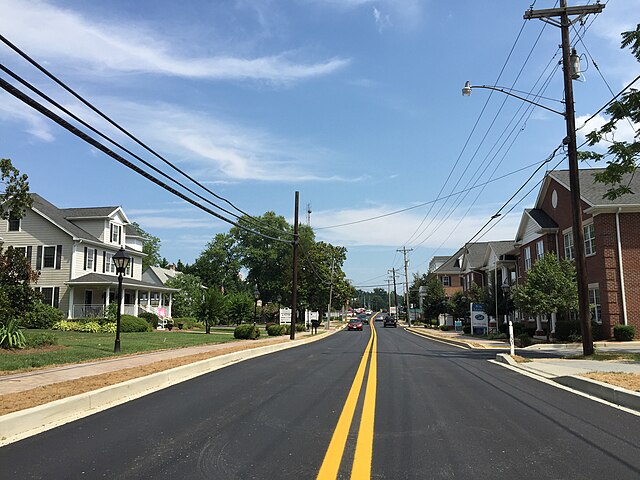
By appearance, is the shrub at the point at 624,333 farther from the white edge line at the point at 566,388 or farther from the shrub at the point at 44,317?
the shrub at the point at 44,317

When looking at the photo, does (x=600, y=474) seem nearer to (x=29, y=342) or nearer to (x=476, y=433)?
(x=476, y=433)

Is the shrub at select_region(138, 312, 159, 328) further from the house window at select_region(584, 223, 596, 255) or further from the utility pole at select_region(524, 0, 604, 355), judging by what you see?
the utility pole at select_region(524, 0, 604, 355)

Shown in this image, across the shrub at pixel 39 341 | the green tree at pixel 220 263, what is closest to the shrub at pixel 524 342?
the shrub at pixel 39 341

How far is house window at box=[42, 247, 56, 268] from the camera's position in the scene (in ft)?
125

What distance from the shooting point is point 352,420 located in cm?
747

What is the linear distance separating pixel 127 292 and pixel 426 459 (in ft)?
138

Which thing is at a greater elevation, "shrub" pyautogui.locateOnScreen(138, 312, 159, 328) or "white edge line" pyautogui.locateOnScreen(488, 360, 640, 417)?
"shrub" pyautogui.locateOnScreen(138, 312, 159, 328)

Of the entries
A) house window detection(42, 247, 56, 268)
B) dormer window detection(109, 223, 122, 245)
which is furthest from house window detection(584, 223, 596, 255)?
house window detection(42, 247, 56, 268)

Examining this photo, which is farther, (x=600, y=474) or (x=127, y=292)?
(x=127, y=292)

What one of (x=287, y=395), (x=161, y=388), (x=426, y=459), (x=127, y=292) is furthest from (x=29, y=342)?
(x=127, y=292)

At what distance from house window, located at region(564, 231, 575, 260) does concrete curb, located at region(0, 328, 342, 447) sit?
89.8ft

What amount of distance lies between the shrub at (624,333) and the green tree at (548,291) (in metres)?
2.12

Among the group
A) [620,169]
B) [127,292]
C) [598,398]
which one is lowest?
[598,398]

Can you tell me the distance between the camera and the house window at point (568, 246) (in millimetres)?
33312
